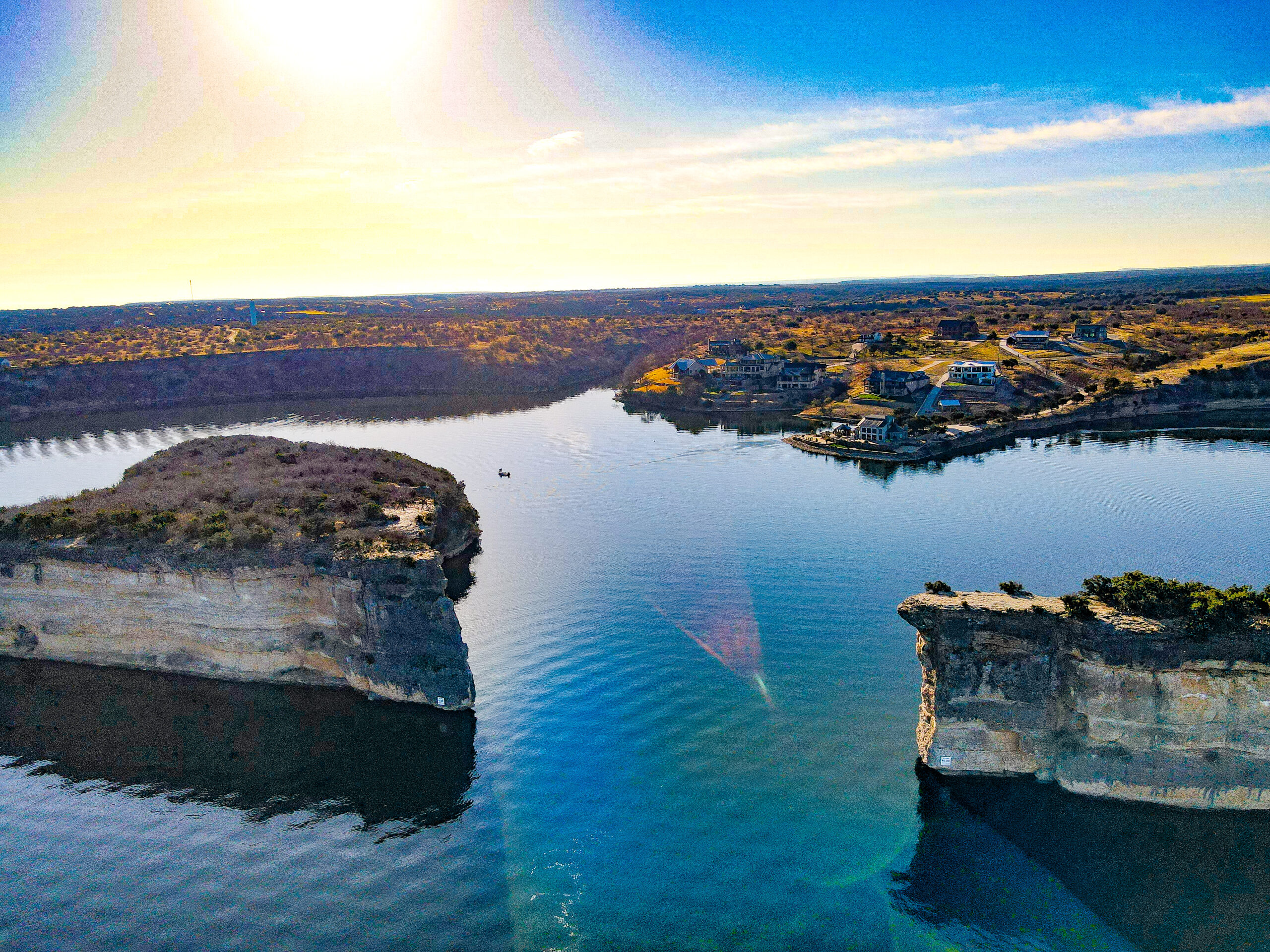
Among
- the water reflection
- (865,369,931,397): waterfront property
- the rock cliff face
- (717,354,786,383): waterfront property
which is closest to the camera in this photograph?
the rock cliff face

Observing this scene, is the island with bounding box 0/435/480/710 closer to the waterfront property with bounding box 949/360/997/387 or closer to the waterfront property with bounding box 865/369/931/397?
the waterfront property with bounding box 865/369/931/397

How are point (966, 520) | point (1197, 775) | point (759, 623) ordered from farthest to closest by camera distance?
point (966, 520)
point (759, 623)
point (1197, 775)

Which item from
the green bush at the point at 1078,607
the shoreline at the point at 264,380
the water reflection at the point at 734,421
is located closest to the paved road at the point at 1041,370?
the water reflection at the point at 734,421

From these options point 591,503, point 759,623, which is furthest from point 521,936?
point 591,503

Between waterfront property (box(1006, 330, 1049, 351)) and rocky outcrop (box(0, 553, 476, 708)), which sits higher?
waterfront property (box(1006, 330, 1049, 351))

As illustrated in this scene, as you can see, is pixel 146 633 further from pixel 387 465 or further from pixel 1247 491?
pixel 1247 491

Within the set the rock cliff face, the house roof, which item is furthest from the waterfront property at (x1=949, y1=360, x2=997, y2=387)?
the rock cliff face
